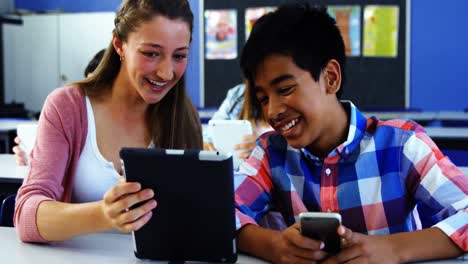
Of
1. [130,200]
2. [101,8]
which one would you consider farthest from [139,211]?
[101,8]

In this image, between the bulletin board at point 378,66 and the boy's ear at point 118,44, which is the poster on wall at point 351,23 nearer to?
the bulletin board at point 378,66

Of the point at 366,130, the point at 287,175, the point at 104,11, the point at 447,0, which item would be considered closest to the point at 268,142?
the point at 287,175

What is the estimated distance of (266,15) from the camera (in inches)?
56.4

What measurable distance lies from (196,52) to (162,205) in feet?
16.6

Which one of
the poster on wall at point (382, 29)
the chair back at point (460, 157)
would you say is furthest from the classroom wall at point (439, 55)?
the chair back at point (460, 157)

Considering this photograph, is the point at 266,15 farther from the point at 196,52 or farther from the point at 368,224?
the point at 196,52

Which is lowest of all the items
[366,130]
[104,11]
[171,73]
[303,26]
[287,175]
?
[287,175]

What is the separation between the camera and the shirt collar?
1.44m

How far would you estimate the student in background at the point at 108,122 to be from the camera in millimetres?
1396

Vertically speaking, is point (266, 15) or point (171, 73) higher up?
point (266, 15)

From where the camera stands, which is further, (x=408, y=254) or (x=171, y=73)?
(x=171, y=73)

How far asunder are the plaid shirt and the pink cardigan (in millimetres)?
458

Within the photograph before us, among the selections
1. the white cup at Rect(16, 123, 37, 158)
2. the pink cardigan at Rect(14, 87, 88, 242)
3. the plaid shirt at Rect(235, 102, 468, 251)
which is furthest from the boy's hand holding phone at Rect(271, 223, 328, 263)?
the white cup at Rect(16, 123, 37, 158)

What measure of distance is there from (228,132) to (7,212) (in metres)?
1.10
